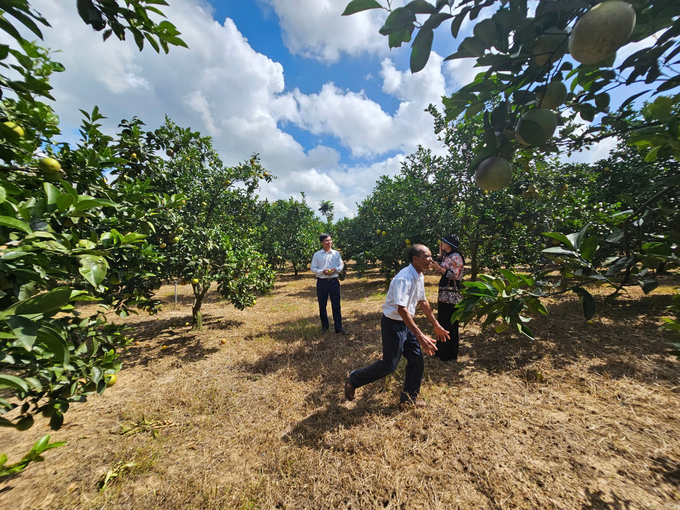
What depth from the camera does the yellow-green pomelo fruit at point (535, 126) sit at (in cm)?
105

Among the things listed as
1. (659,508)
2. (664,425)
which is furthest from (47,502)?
(664,425)

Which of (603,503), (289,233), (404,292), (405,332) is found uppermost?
(289,233)

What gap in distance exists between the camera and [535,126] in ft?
3.47

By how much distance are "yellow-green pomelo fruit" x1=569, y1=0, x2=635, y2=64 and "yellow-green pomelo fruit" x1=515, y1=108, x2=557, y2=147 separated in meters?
0.23

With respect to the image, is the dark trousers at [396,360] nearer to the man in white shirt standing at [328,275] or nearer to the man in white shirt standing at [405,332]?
the man in white shirt standing at [405,332]

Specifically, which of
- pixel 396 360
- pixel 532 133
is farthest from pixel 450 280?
pixel 532 133

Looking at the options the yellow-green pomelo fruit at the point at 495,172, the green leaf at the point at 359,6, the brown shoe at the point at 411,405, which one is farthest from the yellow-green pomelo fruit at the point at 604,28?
the brown shoe at the point at 411,405

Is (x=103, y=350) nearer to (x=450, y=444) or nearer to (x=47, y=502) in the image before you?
(x=47, y=502)

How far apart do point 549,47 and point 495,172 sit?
0.59 meters

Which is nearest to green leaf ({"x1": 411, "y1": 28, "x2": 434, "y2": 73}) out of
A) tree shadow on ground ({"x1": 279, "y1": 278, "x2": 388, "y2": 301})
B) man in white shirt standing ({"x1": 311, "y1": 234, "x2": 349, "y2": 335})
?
man in white shirt standing ({"x1": 311, "y1": 234, "x2": 349, "y2": 335})

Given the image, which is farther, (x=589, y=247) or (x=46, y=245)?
(x=589, y=247)

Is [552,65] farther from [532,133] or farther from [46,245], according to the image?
[46,245]

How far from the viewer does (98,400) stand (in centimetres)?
313

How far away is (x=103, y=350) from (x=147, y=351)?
379cm
